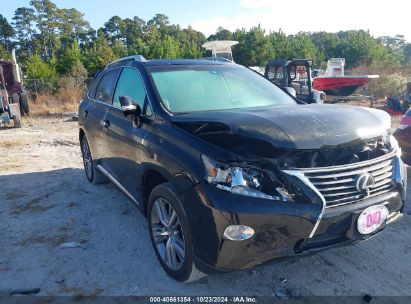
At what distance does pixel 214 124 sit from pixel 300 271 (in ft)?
4.84

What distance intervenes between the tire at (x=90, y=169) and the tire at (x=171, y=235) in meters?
2.36

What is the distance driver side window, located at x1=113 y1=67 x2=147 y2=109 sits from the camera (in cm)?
349

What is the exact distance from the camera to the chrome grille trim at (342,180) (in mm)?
2418

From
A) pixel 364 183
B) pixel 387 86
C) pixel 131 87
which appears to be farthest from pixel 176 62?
pixel 387 86

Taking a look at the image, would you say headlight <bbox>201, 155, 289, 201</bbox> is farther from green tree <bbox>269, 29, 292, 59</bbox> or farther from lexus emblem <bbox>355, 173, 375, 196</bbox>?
green tree <bbox>269, 29, 292, 59</bbox>

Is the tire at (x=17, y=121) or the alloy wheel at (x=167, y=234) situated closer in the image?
the alloy wheel at (x=167, y=234)

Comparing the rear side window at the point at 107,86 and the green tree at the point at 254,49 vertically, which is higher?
the green tree at the point at 254,49

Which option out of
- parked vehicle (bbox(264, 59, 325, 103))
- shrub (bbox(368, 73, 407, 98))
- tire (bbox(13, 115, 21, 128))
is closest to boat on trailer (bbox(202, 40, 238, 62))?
parked vehicle (bbox(264, 59, 325, 103))

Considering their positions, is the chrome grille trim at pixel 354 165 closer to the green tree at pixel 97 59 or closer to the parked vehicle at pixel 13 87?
the parked vehicle at pixel 13 87

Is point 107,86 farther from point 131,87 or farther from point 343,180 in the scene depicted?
point 343,180

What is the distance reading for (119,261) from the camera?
3299mm

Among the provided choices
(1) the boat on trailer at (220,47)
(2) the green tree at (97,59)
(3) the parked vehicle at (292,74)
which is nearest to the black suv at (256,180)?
(3) the parked vehicle at (292,74)

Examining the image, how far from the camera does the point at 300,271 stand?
3.07 meters

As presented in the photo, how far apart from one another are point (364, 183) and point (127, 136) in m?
2.16
